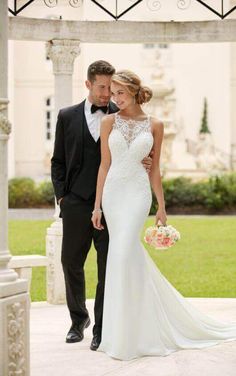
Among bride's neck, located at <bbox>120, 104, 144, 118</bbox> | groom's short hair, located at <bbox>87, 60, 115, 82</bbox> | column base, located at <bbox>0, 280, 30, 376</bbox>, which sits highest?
groom's short hair, located at <bbox>87, 60, 115, 82</bbox>

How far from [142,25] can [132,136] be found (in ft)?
9.04

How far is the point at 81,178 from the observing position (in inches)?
240

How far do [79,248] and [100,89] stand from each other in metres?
1.21

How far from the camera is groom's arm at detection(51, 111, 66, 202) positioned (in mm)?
6203

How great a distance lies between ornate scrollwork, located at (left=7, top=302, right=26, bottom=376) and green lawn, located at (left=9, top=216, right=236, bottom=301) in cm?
727

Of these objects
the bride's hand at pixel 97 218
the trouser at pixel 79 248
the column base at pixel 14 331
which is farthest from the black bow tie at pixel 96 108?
the column base at pixel 14 331

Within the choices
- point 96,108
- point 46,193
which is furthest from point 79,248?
point 46,193

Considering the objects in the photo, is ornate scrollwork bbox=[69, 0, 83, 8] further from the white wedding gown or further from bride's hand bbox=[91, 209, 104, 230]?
bride's hand bbox=[91, 209, 104, 230]

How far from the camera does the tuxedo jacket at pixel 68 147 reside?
20.0 ft

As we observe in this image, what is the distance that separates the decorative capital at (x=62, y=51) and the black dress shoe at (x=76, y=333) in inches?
125

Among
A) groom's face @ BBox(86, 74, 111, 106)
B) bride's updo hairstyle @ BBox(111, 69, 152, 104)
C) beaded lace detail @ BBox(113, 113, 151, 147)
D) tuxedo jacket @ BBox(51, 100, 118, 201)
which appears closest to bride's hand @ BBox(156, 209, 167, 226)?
beaded lace detail @ BBox(113, 113, 151, 147)

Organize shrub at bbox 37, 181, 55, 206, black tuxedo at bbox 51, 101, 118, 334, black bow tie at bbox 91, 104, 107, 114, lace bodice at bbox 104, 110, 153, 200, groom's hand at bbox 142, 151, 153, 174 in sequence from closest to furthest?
1. lace bodice at bbox 104, 110, 153, 200
2. groom's hand at bbox 142, 151, 153, 174
3. black tuxedo at bbox 51, 101, 118, 334
4. black bow tie at bbox 91, 104, 107, 114
5. shrub at bbox 37, 181, 55, 206

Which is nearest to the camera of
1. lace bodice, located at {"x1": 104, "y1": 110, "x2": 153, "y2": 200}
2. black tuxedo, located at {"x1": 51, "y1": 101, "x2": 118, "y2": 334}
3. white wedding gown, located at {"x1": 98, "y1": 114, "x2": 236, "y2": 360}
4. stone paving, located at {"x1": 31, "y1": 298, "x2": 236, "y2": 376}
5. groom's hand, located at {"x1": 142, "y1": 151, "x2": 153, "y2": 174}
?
stone paving, located at {"x1": 31, "y1": 298, "x2": 236, "y2": 376}

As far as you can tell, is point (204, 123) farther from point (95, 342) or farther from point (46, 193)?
point (95, 342)
